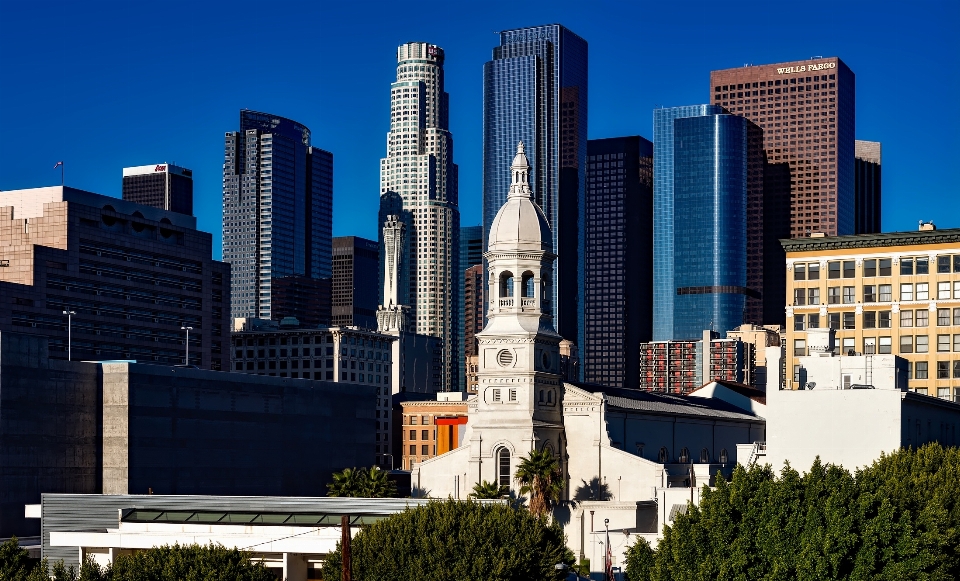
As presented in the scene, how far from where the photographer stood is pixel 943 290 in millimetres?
132125

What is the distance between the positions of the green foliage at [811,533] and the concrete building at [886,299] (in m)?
57.1

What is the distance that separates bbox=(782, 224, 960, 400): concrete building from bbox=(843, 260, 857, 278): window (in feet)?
0.29

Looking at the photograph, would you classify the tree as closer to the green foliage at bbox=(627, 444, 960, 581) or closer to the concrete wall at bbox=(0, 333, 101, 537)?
the concrete wall at bbox=(0, 333, 101, 537)

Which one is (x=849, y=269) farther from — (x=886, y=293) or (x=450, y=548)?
(x=450, y=548)

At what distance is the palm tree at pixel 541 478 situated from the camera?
134 m

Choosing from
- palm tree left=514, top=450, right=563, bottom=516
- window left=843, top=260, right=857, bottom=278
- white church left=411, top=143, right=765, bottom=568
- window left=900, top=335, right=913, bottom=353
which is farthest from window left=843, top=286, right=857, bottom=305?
palm tree left=514, top=450, right=563, bottom=516

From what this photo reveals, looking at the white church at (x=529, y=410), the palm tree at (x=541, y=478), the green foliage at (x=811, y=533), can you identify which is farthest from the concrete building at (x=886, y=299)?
the green foliage at (x=811, y=533)

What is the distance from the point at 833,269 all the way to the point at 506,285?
31193 mm

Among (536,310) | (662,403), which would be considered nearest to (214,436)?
(536,310)

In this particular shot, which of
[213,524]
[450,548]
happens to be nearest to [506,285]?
[213,524]

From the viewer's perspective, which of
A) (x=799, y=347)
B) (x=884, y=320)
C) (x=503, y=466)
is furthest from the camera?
(x=503, y=466)

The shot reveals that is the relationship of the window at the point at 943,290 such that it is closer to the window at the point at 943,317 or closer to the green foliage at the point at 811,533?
the window at the point at 943,317

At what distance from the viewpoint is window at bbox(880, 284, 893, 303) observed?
440 feet

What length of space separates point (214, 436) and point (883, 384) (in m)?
72.5
